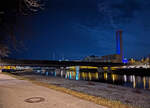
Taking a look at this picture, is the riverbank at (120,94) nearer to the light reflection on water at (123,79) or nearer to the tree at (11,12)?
the tree at (11,12)

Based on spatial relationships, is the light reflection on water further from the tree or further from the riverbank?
the tree

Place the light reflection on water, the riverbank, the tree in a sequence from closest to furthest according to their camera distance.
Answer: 1. the tree
2. the riverbank
3. the light reflection on water

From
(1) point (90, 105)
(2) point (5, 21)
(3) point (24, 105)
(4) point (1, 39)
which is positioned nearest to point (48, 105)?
(3) point (24, 105)

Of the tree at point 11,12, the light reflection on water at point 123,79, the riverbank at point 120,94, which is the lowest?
the light reflection on water at point 123,79

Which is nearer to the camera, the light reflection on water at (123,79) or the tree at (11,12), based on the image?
the tree at (11,12)

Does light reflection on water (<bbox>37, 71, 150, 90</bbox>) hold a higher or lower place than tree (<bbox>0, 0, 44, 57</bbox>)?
lower

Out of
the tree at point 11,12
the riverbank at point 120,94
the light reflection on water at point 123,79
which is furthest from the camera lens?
the light reflection on water at point 123,79

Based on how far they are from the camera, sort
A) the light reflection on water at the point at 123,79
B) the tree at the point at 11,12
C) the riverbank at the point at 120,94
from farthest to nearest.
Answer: the light reflection on water at the point at 123,79, the riverbank at the point at 120,94, the tree at the point at 11,12

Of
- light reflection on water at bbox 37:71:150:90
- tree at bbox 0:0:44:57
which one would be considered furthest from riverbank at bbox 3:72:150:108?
light reflection on water at bbox 37:71:150:90

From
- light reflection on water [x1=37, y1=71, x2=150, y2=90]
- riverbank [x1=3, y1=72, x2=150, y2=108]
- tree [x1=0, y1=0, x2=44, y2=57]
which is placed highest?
tree [x1=0, y1=0, x2=44, y2=57]

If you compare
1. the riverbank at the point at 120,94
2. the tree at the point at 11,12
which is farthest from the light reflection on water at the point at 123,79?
the tree at the point at 11,12

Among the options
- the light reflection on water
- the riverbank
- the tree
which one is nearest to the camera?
the tree

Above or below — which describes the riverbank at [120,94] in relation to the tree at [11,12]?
below

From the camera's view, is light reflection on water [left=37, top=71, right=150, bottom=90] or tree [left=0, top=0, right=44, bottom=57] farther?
light reflection on water [left=37, top=71, right=150, bottom=90]
